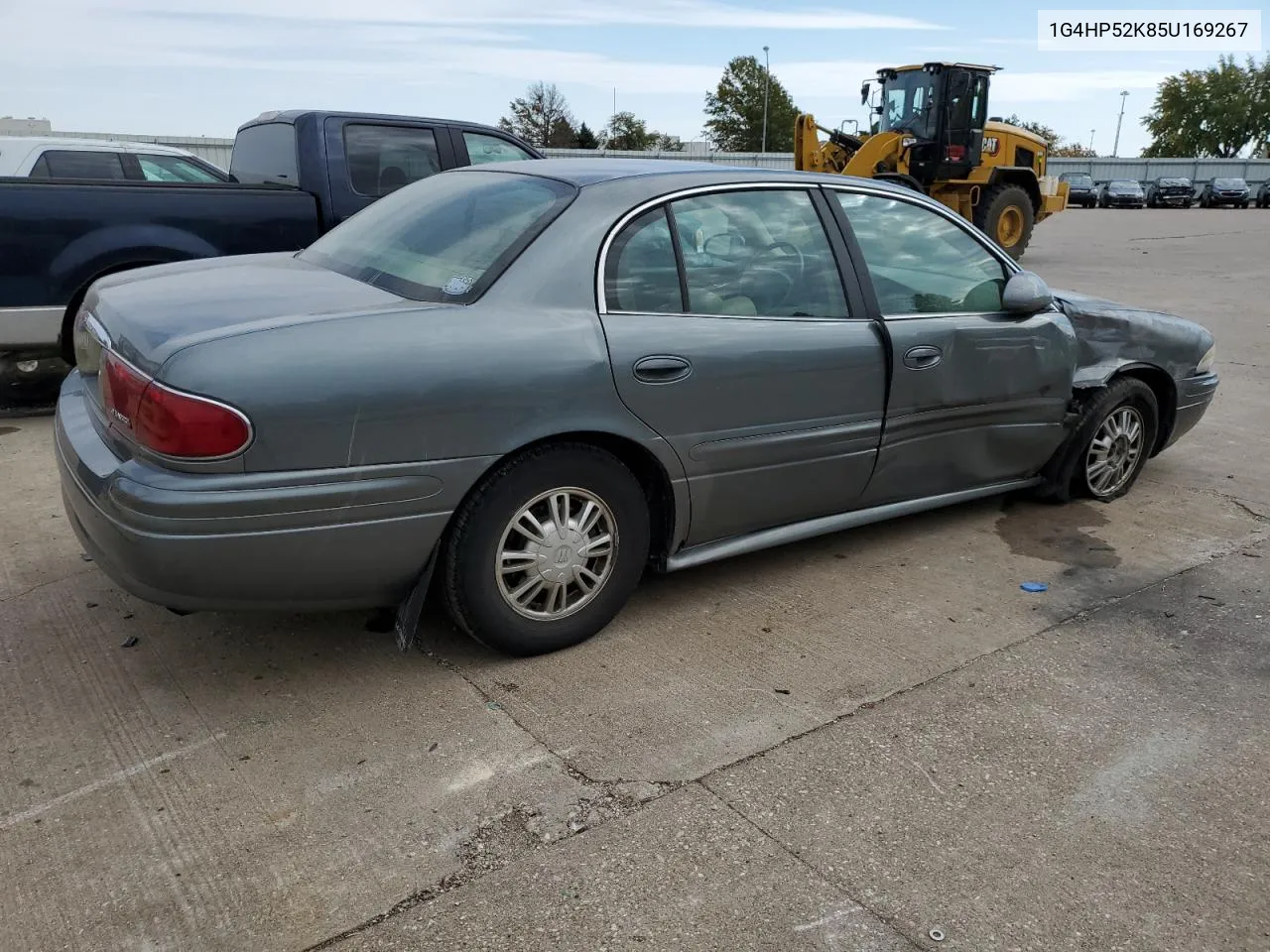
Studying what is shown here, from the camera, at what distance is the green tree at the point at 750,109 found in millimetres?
71438

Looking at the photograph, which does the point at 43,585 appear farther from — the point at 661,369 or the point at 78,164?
the point at 78,164

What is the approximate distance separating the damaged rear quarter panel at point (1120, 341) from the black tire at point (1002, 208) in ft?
36.6

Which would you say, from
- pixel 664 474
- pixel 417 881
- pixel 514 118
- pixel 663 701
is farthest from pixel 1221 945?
pixel 514 118

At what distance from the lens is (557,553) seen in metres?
3.29

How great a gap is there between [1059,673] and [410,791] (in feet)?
6.79

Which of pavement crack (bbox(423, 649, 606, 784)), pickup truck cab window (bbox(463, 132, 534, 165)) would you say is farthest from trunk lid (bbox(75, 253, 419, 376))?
pickup truck cab window (bbox(463, 132, 534, 165))

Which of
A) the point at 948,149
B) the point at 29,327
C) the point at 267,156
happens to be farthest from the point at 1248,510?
the point at 948,149

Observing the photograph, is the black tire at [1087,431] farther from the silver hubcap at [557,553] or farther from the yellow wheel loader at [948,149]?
the yellow wheel loader at [948,149]

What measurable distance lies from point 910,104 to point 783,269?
43.6 ft

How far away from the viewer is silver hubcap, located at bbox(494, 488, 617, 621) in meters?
3.21

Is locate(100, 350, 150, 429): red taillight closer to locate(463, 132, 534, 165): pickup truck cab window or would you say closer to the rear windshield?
the rear windshield

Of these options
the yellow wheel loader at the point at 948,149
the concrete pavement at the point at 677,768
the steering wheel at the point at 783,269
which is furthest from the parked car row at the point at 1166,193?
the concrete pavement at the point at 677,768

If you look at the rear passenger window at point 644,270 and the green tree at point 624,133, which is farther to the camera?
the green tree at point 624,133

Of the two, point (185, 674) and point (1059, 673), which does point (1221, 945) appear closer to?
point (1059, 673)
